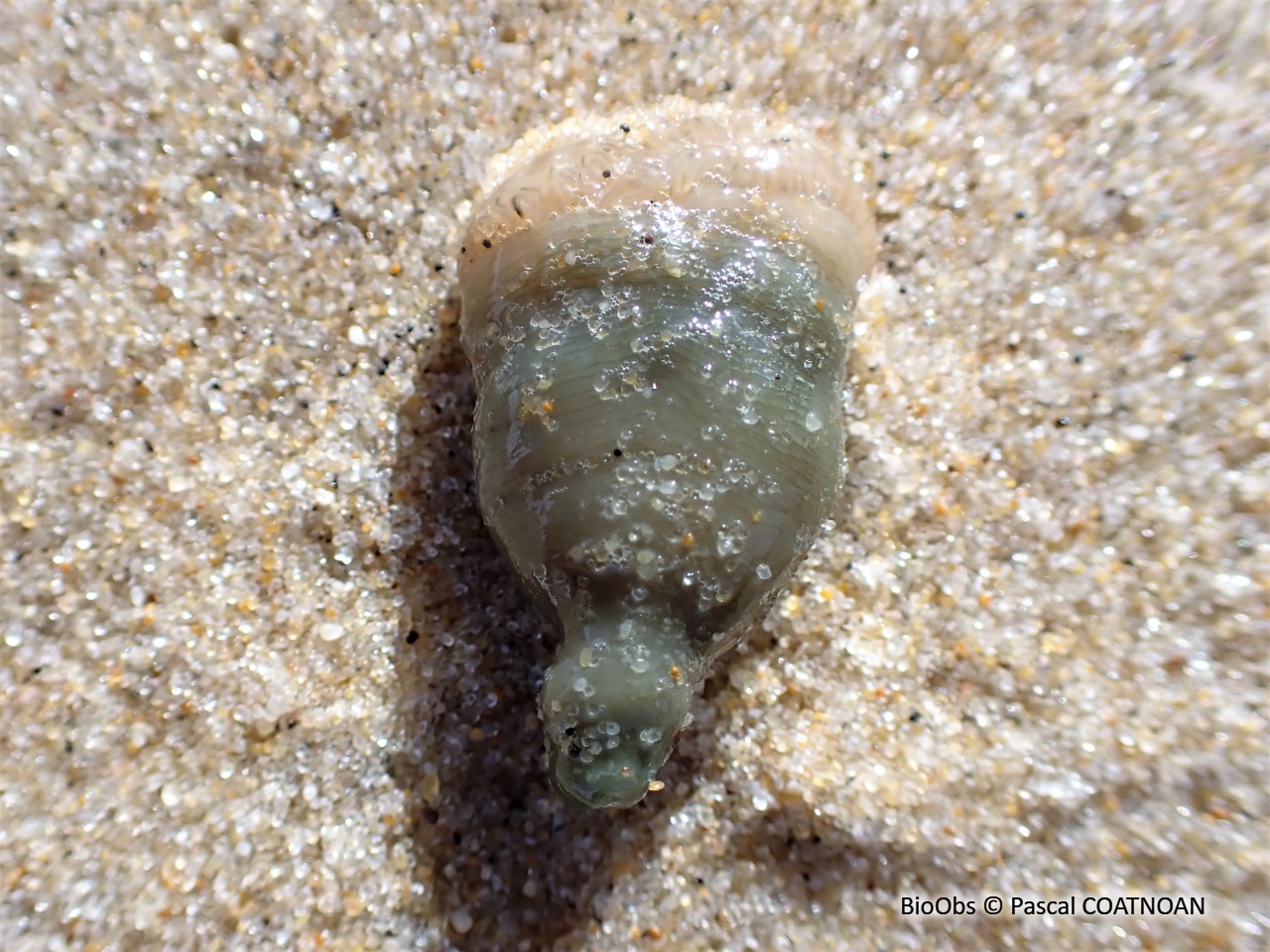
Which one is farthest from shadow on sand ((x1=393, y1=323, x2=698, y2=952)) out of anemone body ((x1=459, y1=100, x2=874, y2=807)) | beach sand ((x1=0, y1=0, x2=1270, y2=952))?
anemone body ((x1=459, y1=100, x2=874, y2=807))

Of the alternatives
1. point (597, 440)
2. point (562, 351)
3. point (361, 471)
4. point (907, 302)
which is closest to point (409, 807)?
point (361, 471)

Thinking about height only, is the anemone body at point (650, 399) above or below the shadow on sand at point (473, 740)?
above

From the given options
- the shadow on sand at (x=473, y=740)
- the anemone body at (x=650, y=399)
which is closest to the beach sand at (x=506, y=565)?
the shadow on sand at (x=473, y=740)

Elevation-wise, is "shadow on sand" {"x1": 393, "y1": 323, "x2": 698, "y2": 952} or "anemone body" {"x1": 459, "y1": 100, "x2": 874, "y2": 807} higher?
"anemone body" {"x1": 459, "y1": 100, "x2": 874, "y2": 807}

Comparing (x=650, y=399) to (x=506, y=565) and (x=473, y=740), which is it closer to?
(x=506, y=565)

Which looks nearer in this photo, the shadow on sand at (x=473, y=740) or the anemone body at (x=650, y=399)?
the anemone body at (x=650, y=399)

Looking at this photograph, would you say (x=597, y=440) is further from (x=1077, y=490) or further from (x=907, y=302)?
(x=1077, y=490)

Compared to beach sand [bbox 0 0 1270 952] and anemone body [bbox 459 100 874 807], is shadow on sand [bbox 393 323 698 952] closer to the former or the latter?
beach sand [bbox 0 0 1270 952]

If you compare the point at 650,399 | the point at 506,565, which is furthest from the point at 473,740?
the point at 650,399

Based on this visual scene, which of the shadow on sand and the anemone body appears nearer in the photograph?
the anemone body

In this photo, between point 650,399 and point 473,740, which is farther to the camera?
point 473,740

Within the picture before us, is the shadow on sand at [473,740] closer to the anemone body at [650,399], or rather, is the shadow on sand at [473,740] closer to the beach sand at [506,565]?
the beach sand at [506,565]
